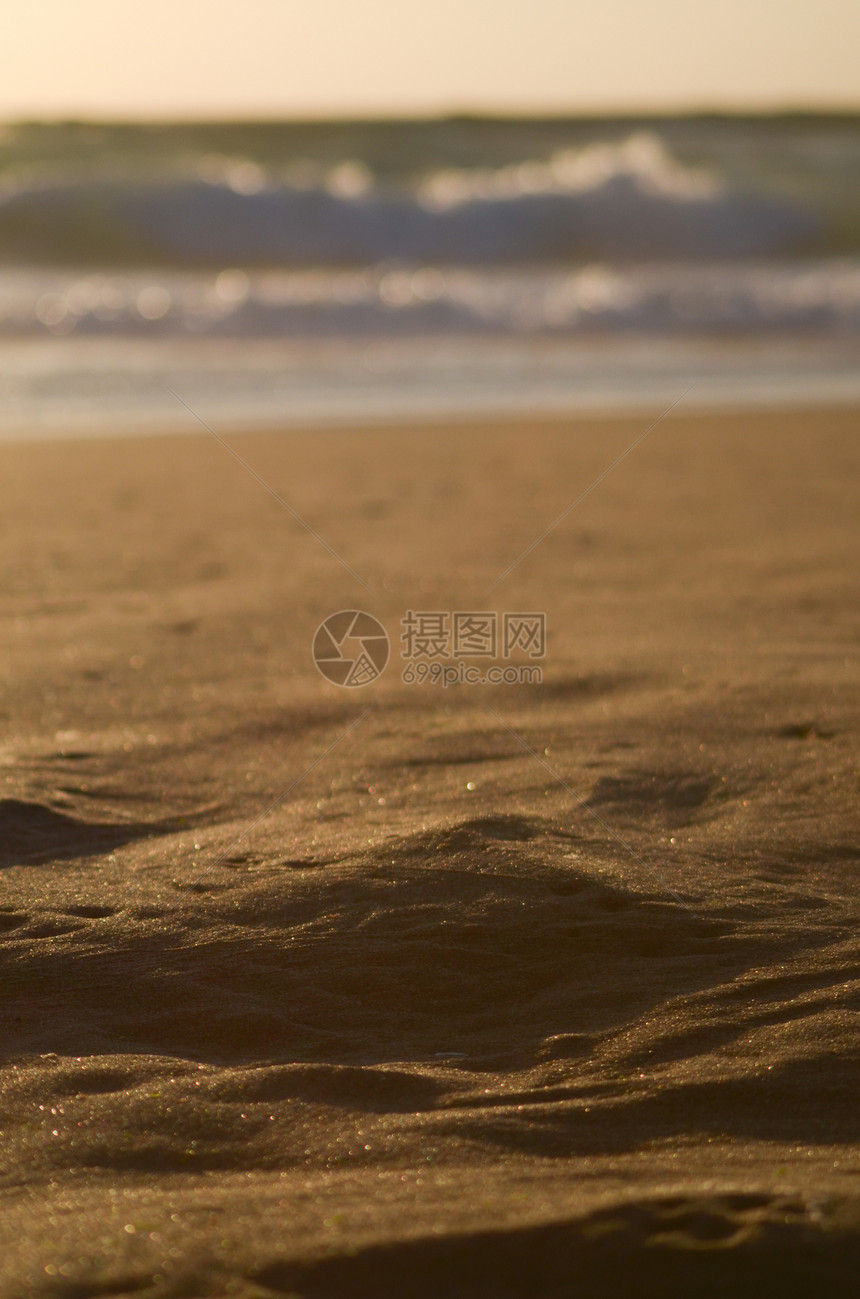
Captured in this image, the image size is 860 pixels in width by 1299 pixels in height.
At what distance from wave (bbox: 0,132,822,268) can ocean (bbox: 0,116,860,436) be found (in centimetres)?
7

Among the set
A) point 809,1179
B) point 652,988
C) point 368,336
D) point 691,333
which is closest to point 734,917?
point 652,988

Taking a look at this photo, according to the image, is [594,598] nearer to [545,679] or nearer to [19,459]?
[545,679]

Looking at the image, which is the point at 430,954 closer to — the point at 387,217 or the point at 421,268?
the point at 421,268

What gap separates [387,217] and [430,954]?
2529cm

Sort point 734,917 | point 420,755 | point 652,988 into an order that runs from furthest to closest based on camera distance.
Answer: point 420,755 → point 734,917 → point 652,988

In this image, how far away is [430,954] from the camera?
2.18 meters

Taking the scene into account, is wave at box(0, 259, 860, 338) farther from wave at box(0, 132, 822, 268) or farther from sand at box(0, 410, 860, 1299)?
sand at box(0, 410, 860, 1299)

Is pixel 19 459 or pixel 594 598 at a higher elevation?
pixel 19 459

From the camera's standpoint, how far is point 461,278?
22.5 metres

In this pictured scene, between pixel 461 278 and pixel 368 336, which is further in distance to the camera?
pixel 461 278

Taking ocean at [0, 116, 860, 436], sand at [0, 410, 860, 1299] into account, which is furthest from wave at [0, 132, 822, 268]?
sand at [0, 410, 860, 1299]

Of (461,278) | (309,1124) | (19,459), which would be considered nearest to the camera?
(309,1124)

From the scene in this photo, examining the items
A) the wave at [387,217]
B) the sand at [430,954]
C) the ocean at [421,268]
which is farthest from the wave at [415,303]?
the sand at [430,954]

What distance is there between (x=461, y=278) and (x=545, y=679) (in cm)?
2003
